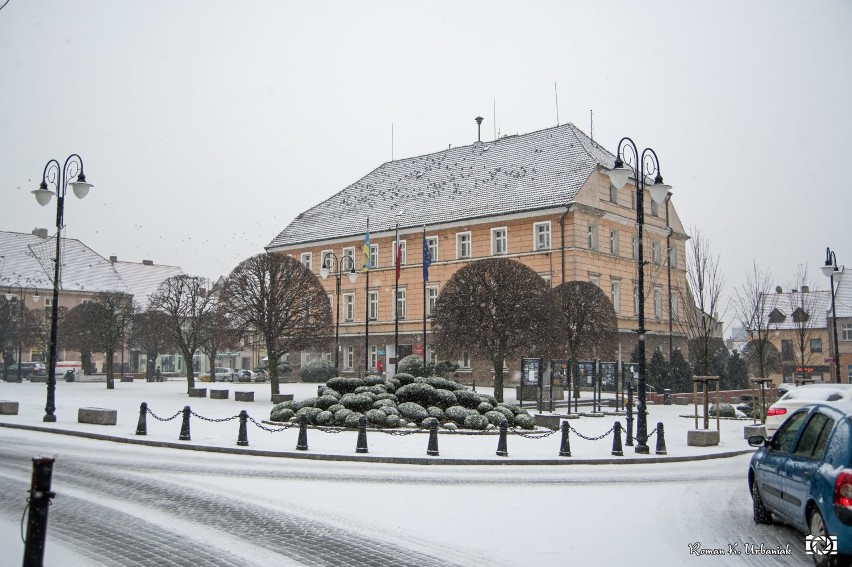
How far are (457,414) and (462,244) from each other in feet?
106

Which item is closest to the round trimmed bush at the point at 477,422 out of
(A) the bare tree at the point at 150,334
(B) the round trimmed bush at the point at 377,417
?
(B) the round trimmed bush at the point at 377,417

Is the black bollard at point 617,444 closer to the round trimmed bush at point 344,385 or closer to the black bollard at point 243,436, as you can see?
the black bollard at point 243,436

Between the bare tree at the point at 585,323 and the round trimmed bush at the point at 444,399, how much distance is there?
14187 mm

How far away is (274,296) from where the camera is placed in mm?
38125

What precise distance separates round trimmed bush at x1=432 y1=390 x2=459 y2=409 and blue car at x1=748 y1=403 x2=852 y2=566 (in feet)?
49.6

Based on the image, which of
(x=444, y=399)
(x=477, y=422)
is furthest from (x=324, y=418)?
(x=477, y=422)

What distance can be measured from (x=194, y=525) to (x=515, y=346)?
83.5ft

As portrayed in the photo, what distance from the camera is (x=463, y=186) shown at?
193 ft

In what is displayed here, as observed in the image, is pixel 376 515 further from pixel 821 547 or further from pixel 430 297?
pixel 430 297

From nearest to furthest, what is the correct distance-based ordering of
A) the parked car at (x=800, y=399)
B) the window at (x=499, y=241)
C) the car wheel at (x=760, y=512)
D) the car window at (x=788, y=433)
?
the car window at (x=788, y=433)
the car wheel at (x=760, y=512)
the parked car at (x=800, y=399)
the window at (x=499, y=241)

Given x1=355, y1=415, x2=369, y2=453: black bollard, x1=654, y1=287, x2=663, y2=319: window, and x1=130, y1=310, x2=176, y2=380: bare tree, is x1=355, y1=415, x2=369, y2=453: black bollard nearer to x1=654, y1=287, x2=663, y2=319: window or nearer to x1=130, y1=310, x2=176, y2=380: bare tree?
x1=130, y1=310, x2=176, y2=380: bare tree

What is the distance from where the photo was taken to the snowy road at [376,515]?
8672 mm

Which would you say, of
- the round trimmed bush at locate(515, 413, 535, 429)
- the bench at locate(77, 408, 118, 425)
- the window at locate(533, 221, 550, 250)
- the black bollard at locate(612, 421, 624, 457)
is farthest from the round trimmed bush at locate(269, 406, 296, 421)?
the window at locate(533, 221, 550, 250)

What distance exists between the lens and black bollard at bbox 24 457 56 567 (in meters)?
5.84
